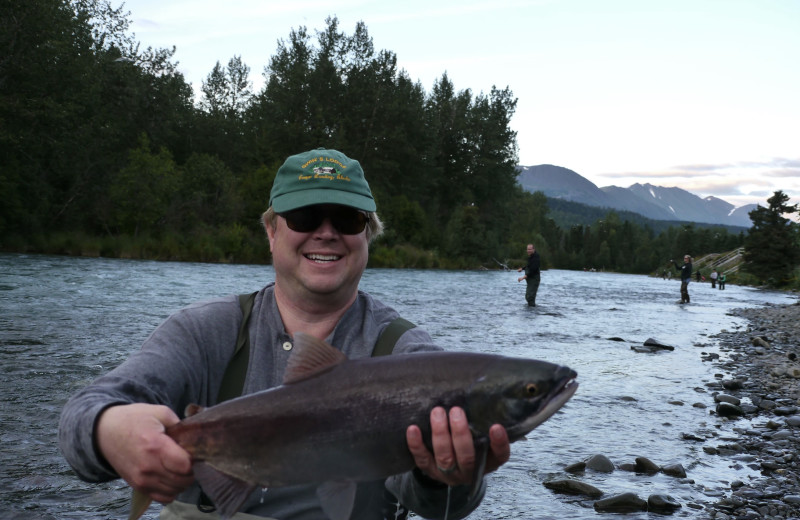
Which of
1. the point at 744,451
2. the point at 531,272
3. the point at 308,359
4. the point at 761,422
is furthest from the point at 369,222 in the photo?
the point at 531,272

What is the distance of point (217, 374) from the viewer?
292cm

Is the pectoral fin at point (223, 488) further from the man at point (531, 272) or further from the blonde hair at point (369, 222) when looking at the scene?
the man at point (531, 272)

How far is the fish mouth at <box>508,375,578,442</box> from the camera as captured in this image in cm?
232

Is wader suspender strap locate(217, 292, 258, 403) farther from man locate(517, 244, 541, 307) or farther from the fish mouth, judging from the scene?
man locate(517, 244, 541, 307)

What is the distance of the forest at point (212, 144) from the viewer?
123ft

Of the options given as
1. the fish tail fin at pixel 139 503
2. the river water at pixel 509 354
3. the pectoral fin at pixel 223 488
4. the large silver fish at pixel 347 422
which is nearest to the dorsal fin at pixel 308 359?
the large silver fish at pixel 347 422

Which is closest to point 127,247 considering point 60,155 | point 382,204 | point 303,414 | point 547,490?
point 60,155

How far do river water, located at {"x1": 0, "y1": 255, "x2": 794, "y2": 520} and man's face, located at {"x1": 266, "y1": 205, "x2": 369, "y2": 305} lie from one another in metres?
3.03

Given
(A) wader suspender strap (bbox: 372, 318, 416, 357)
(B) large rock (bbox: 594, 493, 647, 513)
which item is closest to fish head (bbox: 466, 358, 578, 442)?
(A) wader suspender strap (bbox: 372, 318, 416, 357)

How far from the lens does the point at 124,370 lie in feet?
8.30

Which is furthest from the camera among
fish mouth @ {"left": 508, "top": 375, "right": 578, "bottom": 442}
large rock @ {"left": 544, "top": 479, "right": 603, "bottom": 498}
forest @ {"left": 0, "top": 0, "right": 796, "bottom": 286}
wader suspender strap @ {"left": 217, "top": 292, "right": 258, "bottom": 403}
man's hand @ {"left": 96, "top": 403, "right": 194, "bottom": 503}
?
forest @ {"left": 0, "top": 0, "right": 796, "bottom": 286}

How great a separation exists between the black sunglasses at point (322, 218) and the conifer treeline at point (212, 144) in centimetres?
3859

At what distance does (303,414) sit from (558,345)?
43.1 feet

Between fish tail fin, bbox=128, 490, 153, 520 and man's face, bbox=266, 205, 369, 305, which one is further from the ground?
man's face, bbox=266, 205, 369, 305
